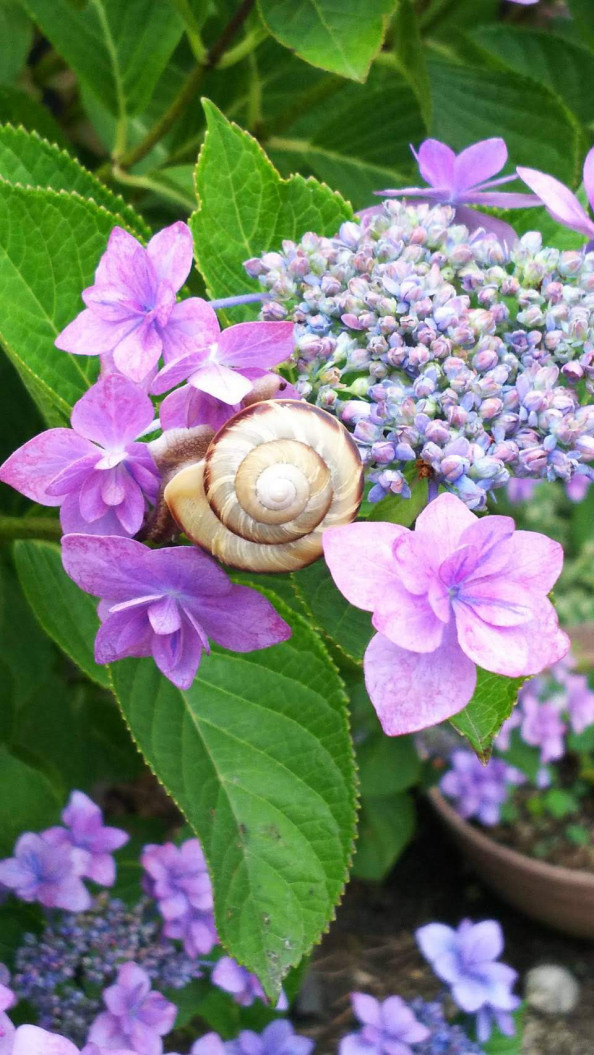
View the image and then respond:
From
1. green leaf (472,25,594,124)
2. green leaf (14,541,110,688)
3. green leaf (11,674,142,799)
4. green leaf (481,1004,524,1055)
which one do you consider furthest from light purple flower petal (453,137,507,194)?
green leaf (481,1004,524,1055)

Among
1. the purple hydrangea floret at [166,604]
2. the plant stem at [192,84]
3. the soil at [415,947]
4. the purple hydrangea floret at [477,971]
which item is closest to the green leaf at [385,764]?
the soil at [415,947]

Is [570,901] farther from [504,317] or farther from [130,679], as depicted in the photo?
[504,317]

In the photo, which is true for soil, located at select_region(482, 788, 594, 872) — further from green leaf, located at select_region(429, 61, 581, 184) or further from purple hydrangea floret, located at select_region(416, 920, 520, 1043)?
green leaf, located at select_region(429, 61, 581, 184)

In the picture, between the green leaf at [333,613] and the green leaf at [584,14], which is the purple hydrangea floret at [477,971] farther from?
the green leaf at [584,14]

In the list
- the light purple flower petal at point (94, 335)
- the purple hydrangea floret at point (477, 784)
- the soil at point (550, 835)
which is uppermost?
the light purple flower petal at point (94, 335)

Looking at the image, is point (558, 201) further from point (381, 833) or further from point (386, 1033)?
point (381, 833)

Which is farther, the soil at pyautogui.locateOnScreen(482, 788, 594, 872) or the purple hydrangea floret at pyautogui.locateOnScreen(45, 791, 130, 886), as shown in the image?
the soil at pyautogui.locateOnScreen(482, 788, 594, 872)
